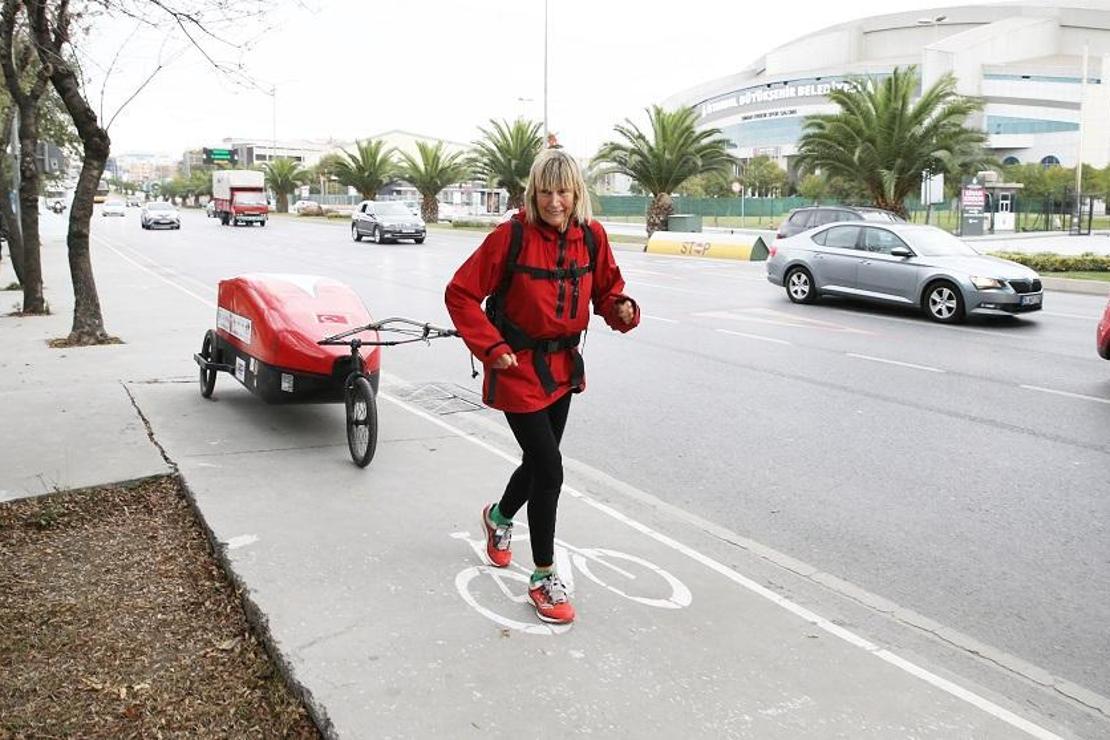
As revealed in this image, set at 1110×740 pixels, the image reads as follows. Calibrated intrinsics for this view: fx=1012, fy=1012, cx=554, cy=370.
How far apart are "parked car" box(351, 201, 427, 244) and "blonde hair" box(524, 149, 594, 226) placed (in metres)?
32.2

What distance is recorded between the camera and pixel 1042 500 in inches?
233

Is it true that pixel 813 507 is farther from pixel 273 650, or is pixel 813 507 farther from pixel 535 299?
pixel 273 650

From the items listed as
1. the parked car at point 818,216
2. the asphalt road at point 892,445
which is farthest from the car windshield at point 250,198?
the asphalt road at point 892,445

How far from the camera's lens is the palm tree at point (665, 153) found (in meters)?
37.1

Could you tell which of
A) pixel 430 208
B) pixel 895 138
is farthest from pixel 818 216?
pixel 430 208

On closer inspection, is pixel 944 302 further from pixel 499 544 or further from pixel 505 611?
pixel 505 611

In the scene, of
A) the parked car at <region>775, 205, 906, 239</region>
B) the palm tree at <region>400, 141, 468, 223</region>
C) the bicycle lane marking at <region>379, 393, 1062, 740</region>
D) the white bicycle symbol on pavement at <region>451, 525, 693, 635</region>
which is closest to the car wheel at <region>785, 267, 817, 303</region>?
the parked car at <region>775, 205, 906, 239</region>

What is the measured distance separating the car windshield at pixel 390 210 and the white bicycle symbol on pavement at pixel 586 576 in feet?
108

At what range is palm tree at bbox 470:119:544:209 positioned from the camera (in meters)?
48.5

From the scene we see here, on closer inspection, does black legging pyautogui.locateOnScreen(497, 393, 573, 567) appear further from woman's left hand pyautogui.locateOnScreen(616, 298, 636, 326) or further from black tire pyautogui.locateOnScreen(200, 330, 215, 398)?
black tire pyautogui.locateOnScreen(200, 330, 215, 398)

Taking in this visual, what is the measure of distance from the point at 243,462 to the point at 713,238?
25.5 m

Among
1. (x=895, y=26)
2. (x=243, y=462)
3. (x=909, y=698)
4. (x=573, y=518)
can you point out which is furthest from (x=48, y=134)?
(x=895, y=26)

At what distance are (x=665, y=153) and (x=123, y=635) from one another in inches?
1383

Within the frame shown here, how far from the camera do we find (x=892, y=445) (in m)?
7.24
